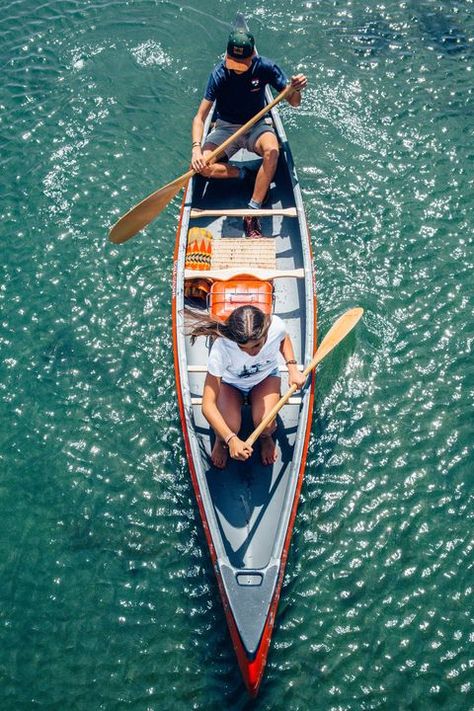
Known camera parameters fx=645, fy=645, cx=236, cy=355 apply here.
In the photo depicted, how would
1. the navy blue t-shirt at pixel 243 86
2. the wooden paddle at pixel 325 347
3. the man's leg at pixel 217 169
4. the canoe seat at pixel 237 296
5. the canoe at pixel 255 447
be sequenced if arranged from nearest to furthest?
the canoe at pixel 255 447, the wooden paddle at pixel 325 347, the canoe seat at pixel 237 296, the navy blue t-shirt at pixel 243 86, the man's leg at pixel 217 169

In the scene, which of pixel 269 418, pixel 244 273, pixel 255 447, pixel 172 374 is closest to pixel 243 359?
pixel 269 418

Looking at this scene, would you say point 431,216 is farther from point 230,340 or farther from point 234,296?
point 230,340

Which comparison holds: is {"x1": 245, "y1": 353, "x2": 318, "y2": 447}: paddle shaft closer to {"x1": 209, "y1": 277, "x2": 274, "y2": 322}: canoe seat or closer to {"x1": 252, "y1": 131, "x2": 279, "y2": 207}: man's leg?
{"x1": 209, "y1": 277, "x2": 274, "y2": 322}: canoe seat

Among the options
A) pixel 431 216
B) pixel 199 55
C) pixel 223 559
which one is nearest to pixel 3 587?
pixel 223 559

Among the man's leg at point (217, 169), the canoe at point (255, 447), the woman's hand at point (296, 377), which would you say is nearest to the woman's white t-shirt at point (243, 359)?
the woman's hand at point (296, 377)

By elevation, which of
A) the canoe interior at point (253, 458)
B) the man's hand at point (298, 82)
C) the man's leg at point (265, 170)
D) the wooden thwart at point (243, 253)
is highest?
the man's hand at point (298, 82)

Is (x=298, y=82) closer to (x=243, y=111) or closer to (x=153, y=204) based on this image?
(x=243, y=111)

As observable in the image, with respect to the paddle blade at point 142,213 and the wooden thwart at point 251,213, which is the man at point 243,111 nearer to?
the wooden thwart at point 251,213
